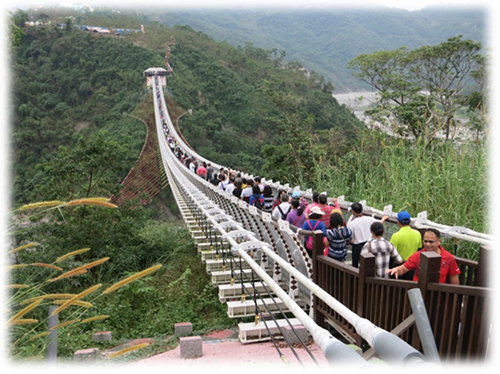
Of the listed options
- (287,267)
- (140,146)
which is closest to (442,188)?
(287,267)

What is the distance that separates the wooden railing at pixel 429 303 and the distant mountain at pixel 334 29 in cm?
8564

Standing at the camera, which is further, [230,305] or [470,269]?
[230,305]

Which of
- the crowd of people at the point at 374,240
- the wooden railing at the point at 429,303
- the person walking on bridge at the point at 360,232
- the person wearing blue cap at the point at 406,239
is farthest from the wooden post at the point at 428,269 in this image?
the person walking on bridge at the point at 360,232

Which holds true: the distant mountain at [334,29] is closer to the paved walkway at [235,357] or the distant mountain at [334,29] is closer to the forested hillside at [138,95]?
the forested hillside at [138,95]

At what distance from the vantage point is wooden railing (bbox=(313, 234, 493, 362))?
1.99 metres

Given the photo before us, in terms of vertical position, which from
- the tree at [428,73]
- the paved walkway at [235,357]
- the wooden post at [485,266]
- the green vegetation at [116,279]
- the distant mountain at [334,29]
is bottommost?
the green vegetation at [116,279]

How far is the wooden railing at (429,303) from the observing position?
1991mm

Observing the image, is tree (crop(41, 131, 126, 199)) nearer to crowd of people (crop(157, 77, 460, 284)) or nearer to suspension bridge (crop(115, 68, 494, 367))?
crowd of people (crop(157, 77, 460, 284))

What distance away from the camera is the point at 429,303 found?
2.16m

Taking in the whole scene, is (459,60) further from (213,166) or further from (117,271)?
(117,271)

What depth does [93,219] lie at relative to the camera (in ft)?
28.5

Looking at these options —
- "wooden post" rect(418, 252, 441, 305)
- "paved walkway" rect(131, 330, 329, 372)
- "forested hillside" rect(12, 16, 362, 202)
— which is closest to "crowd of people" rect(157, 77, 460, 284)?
"wooden post" rect(418, 252, 441, 305)

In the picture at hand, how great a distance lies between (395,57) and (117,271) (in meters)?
Result: 14.5

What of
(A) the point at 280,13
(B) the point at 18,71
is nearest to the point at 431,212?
(B) the point at 18,71
